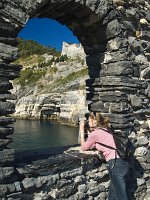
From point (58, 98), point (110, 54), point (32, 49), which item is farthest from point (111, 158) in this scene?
point (32, 49)

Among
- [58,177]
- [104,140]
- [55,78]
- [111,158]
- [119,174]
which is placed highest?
[55,78]

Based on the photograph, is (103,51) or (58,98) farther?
(58,98)

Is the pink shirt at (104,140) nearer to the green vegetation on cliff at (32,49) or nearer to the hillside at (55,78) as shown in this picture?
the hillside at (55,78)

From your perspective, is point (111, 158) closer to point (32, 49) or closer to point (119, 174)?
point (119, 174)

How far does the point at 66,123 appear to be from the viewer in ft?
87.5

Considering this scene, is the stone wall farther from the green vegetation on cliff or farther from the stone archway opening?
the green vegetation on cliff

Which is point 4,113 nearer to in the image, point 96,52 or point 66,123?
point 96,52

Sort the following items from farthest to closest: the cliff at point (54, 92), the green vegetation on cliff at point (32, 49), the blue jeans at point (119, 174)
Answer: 1. the green vegetation on cliff at point (32, 49)
2. the cliff at point (54, 92)
3. the blue jeans at point (119, 174)

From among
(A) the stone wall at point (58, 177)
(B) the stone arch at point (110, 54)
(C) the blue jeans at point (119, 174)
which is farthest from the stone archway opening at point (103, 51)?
(C) the blue jeans at point (119, 174)

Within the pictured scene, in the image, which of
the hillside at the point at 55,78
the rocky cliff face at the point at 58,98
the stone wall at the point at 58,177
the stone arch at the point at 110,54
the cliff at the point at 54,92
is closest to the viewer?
the stone wall at the point at 58,177

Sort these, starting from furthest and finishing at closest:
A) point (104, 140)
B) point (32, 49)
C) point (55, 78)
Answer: point (32, 49)
point (55, 78)
point (104, 140)

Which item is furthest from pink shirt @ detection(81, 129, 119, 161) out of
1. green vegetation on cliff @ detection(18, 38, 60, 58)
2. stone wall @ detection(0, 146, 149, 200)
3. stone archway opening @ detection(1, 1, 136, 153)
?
green vegetation on cliff @ detection(18, 38, 60, 58)

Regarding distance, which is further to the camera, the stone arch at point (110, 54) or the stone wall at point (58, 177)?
the stone arch at point (110, 54)

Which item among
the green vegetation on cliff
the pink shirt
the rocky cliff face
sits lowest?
the pink shirt
